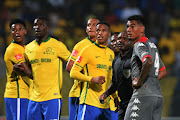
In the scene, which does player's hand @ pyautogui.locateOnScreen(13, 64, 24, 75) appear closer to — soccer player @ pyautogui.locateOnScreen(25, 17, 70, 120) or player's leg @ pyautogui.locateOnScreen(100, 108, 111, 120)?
soccer player @ pyautogui.locateOnScreen(25, 17, 70, 120)

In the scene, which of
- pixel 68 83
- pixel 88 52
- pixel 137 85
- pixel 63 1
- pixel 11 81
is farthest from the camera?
pixel 63 1

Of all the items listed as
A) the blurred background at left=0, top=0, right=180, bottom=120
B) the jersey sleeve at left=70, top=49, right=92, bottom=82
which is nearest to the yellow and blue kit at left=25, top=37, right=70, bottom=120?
the jersey sleeve at left=70, top=49, right=92, bottom=82

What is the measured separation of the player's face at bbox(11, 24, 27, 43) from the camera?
23.1 ft

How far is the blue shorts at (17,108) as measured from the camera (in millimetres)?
6973

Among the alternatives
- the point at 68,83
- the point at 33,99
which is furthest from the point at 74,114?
the point at 68,83

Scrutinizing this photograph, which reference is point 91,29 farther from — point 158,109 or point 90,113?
point 158,109

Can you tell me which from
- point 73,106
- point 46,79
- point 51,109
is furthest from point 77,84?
point 51,109

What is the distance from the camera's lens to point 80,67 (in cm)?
608

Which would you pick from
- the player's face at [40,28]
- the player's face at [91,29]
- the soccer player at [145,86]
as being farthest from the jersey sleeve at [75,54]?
the soccer player at [145,86]

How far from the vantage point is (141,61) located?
490 centimetres

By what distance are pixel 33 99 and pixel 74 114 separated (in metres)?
1.00

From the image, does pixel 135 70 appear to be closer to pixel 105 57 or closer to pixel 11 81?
pixel 105 57

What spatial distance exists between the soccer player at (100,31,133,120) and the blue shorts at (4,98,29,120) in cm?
185

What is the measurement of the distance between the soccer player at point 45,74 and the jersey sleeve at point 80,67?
53 centimetres
